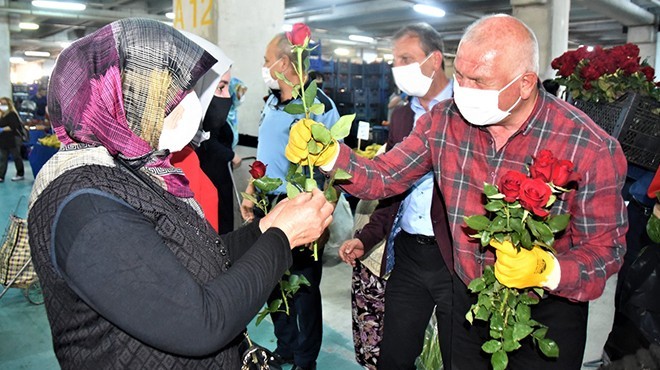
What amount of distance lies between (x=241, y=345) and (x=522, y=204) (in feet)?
2.60

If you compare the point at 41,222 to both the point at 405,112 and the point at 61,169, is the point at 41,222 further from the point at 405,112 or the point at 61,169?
the point at 405,112

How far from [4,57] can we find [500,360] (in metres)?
18.3

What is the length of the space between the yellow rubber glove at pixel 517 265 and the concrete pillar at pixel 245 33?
169 inches

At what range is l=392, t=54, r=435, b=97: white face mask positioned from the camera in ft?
8.59

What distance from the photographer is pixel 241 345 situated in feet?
4.81

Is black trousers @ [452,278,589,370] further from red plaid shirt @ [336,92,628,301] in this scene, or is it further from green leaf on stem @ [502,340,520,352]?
green leaf on stem @ [502,340,520,352]

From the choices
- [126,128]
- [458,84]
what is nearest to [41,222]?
[126,128]

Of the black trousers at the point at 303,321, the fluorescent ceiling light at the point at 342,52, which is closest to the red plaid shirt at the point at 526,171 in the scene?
the black trousers at the point at 303,321

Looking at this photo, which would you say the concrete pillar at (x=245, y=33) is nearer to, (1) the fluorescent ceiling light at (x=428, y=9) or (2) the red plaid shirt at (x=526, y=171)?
(2) the red plaid shirt at (x=526, y=171)

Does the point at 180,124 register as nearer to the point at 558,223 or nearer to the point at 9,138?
the point at 558,223

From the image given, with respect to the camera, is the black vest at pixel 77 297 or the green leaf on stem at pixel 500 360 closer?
the black vest at pixel 77 297

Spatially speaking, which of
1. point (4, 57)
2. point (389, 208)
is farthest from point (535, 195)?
point (4, 57)

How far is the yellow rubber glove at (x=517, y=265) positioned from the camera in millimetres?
1407

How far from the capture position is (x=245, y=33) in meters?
5.35
